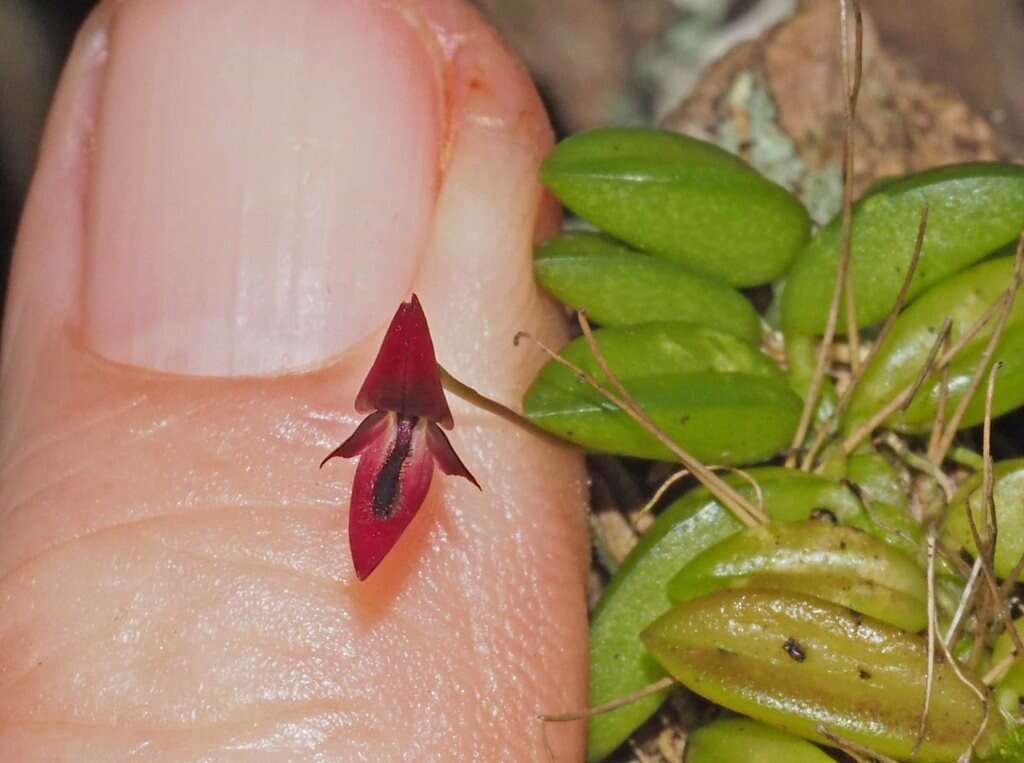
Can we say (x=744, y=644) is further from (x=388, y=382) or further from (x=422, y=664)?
(x=388, y=382)

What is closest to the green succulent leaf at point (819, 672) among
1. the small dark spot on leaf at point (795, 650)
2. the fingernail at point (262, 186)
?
the small dark spot on leaf at point (795, 650)

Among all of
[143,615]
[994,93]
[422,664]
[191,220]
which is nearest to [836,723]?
[422,664]

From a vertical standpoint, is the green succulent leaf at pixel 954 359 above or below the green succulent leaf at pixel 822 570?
above

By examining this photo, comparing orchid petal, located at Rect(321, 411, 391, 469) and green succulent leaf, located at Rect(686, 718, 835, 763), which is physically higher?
orchid petal, located at Rect(321, 411, 391, 469)

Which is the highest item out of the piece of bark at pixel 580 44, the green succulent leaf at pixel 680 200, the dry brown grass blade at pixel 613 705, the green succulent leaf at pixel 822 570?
the green succulent leaf at pixel 680 200

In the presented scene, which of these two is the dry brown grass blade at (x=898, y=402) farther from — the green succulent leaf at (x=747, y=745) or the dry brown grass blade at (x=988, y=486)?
the green succulent leaf at (x=747, y=745)

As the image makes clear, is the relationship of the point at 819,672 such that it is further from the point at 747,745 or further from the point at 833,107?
the point at 833,107

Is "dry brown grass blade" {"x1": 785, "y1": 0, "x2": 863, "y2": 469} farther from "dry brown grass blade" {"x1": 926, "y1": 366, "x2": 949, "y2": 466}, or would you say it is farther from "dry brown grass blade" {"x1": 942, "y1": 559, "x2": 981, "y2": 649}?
"dry brown grass blade" {"x1": 942, "y1": 559, "x2": 981, "y2": 649}

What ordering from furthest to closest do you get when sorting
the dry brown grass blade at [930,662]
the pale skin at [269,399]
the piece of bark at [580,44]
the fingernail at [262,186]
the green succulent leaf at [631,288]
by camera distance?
1. the piece of bark at [580,44]
2. the fingernail at [262,186]
3. the green succulent leaf at [631,288]
4. the pale skin at [269,399]
5. the dry brown grass blade at [930,662]

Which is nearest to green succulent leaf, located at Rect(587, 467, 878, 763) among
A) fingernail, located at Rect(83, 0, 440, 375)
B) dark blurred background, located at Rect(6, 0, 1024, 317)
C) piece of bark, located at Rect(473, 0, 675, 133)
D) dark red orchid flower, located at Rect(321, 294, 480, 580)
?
dark red orchid flower, located at Rect(321, 294, 480, 580)
